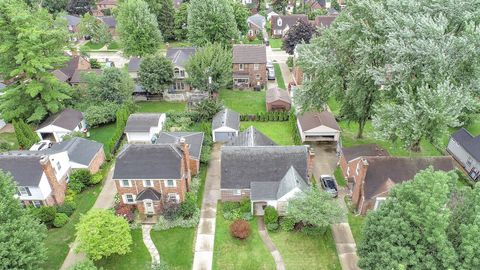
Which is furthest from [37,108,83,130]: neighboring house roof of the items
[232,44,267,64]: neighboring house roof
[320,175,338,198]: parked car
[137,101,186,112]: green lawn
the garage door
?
[320,175,338,198]: parked car

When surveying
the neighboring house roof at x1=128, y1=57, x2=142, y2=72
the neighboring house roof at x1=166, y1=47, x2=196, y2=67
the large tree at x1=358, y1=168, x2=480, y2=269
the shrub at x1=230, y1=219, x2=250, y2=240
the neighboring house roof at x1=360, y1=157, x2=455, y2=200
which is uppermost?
the large tree at x1=358, y1=168, x2=480, y2=269

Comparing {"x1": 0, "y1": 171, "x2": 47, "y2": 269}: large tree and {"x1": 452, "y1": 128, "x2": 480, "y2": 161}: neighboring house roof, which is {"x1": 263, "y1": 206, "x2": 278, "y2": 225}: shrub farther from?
{"x1": 452, "y1": 128, "x2": 480, "y2": 161}: neighboring house roof

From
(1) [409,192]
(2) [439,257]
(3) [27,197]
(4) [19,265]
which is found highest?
(1) [409,192]

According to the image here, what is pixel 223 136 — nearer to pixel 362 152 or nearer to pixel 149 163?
pixel 149 163

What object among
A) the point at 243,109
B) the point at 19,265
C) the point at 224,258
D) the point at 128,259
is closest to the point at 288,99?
the point at 243,109

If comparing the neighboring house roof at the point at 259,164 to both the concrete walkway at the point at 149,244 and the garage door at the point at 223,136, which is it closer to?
the concrete walkway at the point at 149,244

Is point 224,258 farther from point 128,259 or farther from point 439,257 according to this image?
point 439,257

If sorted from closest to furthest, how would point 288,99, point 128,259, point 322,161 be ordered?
point 128,259, point 322,161, point 288,99
